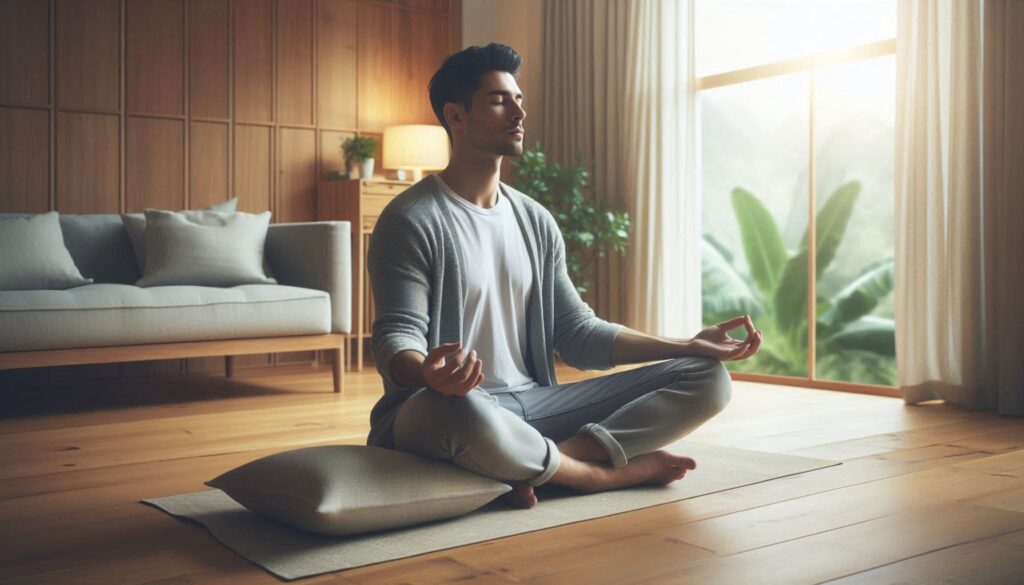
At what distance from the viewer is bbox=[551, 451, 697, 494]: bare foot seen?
2.11 metres

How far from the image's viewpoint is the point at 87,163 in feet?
15.5

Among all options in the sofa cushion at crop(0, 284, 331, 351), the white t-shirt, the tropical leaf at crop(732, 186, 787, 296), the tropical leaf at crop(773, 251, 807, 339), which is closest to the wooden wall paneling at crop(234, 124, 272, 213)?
the sofa cushion at crop(0, 284, 331, 351)

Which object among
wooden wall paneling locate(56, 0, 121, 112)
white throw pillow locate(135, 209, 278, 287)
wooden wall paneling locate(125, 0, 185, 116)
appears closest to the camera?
white throw pillow locate(135, 209, 278, 287)

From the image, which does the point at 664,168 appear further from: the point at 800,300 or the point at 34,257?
the point at 34,257

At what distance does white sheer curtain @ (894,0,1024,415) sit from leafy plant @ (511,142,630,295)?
1.56 metres

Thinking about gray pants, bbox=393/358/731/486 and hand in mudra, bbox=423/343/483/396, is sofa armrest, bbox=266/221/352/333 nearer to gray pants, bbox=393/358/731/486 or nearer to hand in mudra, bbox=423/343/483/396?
gray pants, bbox=393/358/731/486

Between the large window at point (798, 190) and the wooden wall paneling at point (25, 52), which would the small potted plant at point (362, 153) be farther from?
the large window at point (798, 190)

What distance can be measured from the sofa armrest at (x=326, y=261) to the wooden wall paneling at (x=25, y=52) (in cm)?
137

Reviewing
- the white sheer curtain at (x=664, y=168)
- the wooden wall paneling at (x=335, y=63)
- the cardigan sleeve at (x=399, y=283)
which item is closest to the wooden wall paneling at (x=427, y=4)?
the wooden wall paneling at (x=335, y=63)

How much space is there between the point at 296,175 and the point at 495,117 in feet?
11.3

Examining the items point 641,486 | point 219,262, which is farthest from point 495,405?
point 219,262

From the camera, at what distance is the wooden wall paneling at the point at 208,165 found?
5047 mm

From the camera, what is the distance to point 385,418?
210 cm

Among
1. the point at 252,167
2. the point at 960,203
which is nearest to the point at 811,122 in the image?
the point at 960,203
